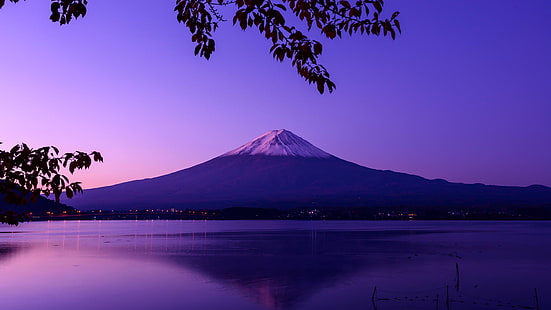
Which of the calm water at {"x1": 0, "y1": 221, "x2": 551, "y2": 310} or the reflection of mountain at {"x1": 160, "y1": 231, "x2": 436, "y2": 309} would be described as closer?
the calm water at {"x1": 0, "y1": 221, "x2": 551, "y2": 310}

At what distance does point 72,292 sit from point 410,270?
18.7 meters

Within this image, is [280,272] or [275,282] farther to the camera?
[280,272]

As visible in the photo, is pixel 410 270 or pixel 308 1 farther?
pixel 410 270

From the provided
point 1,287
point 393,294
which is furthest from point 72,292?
point 393,294

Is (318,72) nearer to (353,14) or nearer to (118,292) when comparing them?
(353,14)

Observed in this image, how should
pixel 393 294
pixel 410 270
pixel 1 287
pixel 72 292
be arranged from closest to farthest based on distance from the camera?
pixel 393 294, pixel 72 292, pixel 1 287, pixel 410 270

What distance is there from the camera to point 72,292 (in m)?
25.9

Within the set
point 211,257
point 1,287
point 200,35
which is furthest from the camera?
point 211,257

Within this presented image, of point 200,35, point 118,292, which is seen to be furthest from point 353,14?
point 118,292

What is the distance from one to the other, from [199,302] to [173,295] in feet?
8.53

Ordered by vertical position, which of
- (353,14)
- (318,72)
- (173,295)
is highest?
(353,14)

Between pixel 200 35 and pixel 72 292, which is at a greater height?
pixel 200 35

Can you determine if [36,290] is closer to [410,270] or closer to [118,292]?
[118,292]

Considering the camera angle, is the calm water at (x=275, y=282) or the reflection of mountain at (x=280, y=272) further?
the reflection of mountain at (x=280, y=272)
